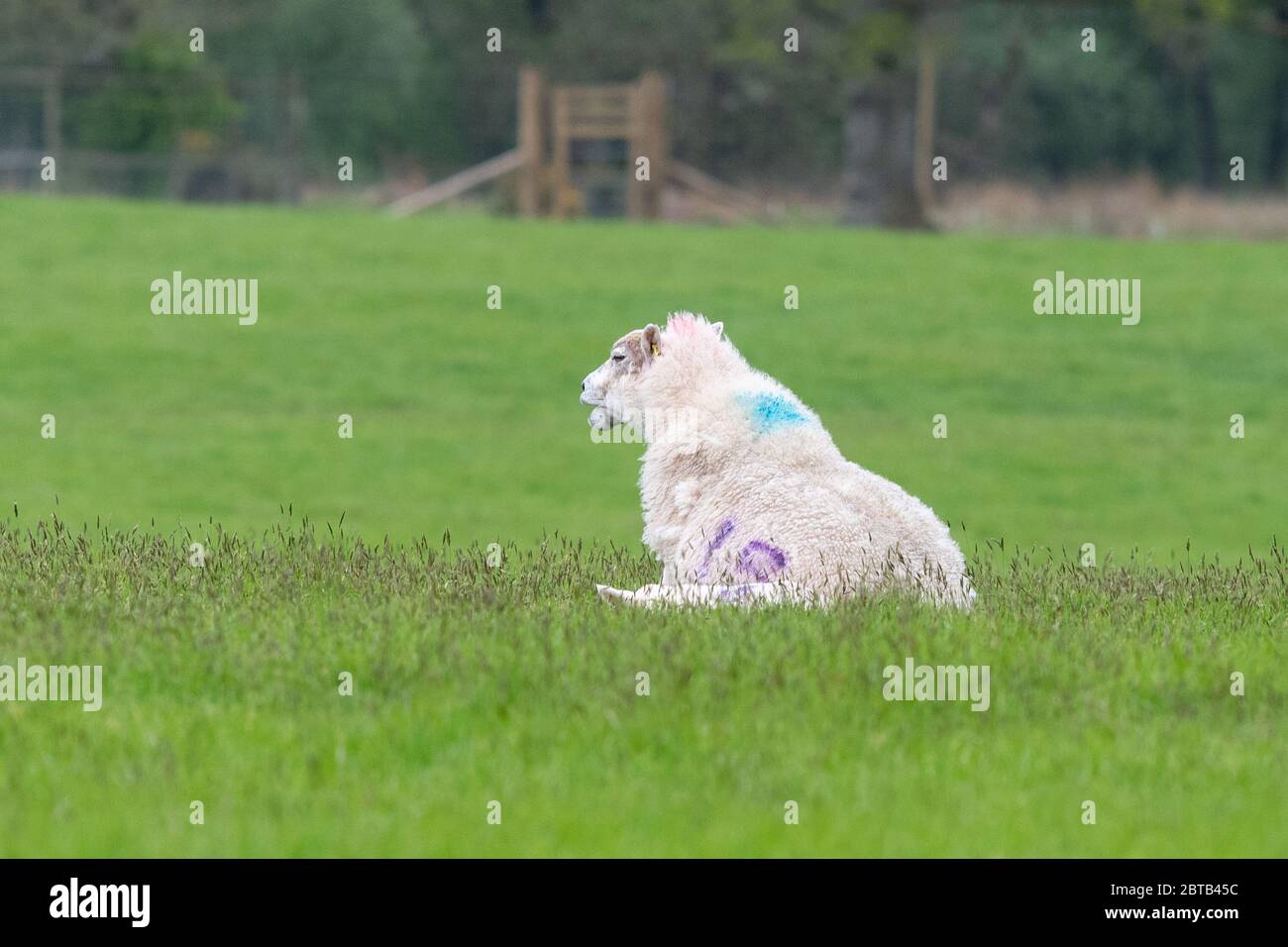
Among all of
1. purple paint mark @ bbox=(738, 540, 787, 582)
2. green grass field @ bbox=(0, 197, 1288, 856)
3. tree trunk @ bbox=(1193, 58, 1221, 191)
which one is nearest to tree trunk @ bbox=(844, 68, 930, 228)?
green grass field @ bbox=(0, 197, 1288, 856)

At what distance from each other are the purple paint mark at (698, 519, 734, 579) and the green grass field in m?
0.56

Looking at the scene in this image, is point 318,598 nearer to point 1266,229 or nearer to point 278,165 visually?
point 1266,229

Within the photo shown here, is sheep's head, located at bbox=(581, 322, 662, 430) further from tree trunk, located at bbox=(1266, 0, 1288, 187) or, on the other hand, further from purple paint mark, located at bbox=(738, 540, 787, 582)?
tree trunk, located at bbox=(1266, 0, 1288, 187)

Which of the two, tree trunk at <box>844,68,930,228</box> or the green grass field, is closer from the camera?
the green grass field

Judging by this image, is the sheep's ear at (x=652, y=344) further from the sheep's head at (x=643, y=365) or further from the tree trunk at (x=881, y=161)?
the tree trunk at (x=881, y=161)

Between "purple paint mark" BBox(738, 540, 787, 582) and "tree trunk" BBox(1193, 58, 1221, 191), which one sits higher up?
"tree trunk" BBox(1193, 58, 1221, 191)

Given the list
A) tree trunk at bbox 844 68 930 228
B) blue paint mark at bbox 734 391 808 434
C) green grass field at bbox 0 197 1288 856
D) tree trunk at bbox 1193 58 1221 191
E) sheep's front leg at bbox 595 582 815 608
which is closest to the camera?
green grass field at bbox 0 197 1288 856

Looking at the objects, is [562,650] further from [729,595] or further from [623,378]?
[623,378]

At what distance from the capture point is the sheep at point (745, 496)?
27.3ft

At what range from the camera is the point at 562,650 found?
296 inches

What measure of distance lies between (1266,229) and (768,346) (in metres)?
16.1

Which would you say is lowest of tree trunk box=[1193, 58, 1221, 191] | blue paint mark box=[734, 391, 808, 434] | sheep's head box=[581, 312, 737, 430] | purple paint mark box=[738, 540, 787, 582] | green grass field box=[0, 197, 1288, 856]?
green grass field box=[0, 197, 1288, 856]

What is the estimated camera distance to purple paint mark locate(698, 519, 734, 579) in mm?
8469

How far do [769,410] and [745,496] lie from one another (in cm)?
50
